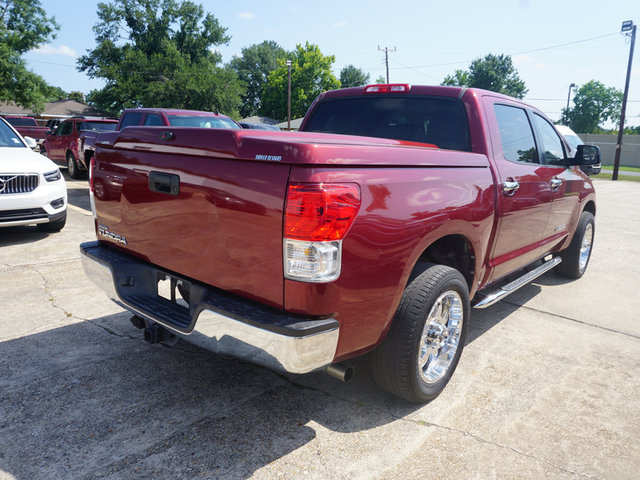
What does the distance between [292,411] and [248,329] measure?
2.98 ft

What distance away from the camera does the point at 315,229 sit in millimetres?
2045

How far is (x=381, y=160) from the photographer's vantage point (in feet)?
7.68

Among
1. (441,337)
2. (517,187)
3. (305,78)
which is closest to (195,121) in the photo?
(517,187)

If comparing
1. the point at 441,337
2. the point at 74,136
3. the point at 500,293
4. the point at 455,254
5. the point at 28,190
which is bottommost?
the point at 441,337

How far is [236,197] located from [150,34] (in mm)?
52661

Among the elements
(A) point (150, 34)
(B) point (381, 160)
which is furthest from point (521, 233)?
(A) point (150, 34)

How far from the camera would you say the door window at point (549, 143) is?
450 cm

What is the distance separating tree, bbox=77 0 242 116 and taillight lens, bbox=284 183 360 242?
4270cm

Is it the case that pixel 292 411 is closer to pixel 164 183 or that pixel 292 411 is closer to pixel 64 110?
pixel 164 183

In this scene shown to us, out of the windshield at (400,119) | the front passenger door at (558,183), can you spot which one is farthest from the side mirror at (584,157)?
the windshield at (400,119)

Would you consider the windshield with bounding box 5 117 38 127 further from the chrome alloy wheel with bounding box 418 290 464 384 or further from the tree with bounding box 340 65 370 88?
the tree with bounding box 340 65 370 88

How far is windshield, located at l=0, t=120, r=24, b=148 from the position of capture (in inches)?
273

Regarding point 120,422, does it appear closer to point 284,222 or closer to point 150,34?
point 284,222

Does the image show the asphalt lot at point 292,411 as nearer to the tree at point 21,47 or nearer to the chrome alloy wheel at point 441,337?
the chrome alloy wheel at point 441,337
